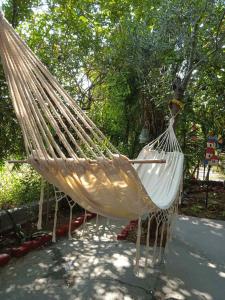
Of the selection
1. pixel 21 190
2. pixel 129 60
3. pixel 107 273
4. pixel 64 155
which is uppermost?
pixel 129 60

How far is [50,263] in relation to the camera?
236 centimetres

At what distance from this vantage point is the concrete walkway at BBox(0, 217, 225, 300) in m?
1.96

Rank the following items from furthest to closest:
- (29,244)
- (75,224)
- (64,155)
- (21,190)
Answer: (21,190) < (75,224) < (29,244) < (64,155)

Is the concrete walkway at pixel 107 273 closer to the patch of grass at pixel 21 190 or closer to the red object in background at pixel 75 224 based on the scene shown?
the red object in background at pixel 75 224

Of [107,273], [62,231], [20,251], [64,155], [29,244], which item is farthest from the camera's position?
[62,231]

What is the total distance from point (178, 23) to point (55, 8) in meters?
1.86

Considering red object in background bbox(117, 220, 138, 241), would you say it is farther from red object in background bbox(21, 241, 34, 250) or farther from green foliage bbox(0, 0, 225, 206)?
green foliage bbox(0, 0, 225, 206)

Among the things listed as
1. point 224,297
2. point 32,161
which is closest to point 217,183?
point 224,297

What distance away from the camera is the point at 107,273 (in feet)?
7.27

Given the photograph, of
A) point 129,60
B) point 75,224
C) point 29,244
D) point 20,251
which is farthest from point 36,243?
point 129,60

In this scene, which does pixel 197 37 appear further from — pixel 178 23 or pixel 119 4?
pixel 119 4

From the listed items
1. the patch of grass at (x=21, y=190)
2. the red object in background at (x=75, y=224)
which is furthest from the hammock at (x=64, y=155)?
the patch of grass at (x=21, y=190)

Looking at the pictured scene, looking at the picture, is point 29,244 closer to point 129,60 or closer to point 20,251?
point 20,251

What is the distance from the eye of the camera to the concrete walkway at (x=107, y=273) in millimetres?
1959
